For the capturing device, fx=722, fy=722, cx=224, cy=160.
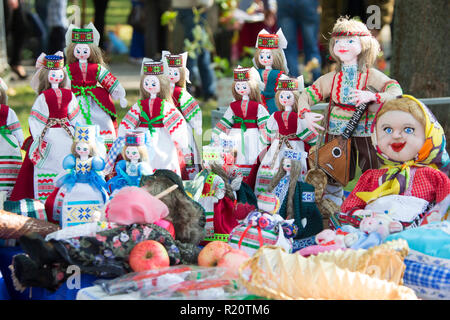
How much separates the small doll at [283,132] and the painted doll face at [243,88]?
0.69ft

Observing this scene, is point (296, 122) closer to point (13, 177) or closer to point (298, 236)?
point (298, 236)

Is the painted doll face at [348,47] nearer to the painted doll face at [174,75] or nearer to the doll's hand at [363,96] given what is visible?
the doll's hand at [363,96]

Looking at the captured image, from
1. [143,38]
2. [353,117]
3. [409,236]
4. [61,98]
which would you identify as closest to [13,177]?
[61,98]

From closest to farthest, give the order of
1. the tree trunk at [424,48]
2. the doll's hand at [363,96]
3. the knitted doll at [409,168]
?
the knitted doll at [409,168]
the doll's hand at [363,96]
the tree trunk at [424,48]

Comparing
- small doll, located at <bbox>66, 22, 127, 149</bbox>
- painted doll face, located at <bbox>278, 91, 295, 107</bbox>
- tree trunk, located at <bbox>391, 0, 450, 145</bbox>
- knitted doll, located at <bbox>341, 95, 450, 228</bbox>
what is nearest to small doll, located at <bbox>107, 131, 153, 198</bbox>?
small doll, located at <bbox>66, 22, 127, 149</bbox>

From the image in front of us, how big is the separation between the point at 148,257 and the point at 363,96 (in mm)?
1661

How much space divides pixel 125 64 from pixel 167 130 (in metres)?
8.72

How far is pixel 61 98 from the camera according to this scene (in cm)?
441

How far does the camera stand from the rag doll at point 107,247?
10.4 ft

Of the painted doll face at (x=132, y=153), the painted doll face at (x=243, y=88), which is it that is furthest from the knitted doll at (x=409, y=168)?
the painted doll face at (x=132, y=153)

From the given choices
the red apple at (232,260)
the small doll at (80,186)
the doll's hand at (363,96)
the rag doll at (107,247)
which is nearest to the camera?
the rag doll at (107,247)

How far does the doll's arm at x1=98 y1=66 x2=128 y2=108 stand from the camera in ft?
15.4

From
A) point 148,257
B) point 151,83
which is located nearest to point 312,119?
point 151,83

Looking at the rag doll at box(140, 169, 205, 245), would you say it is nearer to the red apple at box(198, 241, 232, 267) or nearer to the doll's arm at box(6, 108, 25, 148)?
the red apple at box(198, 241, 232, 267)
